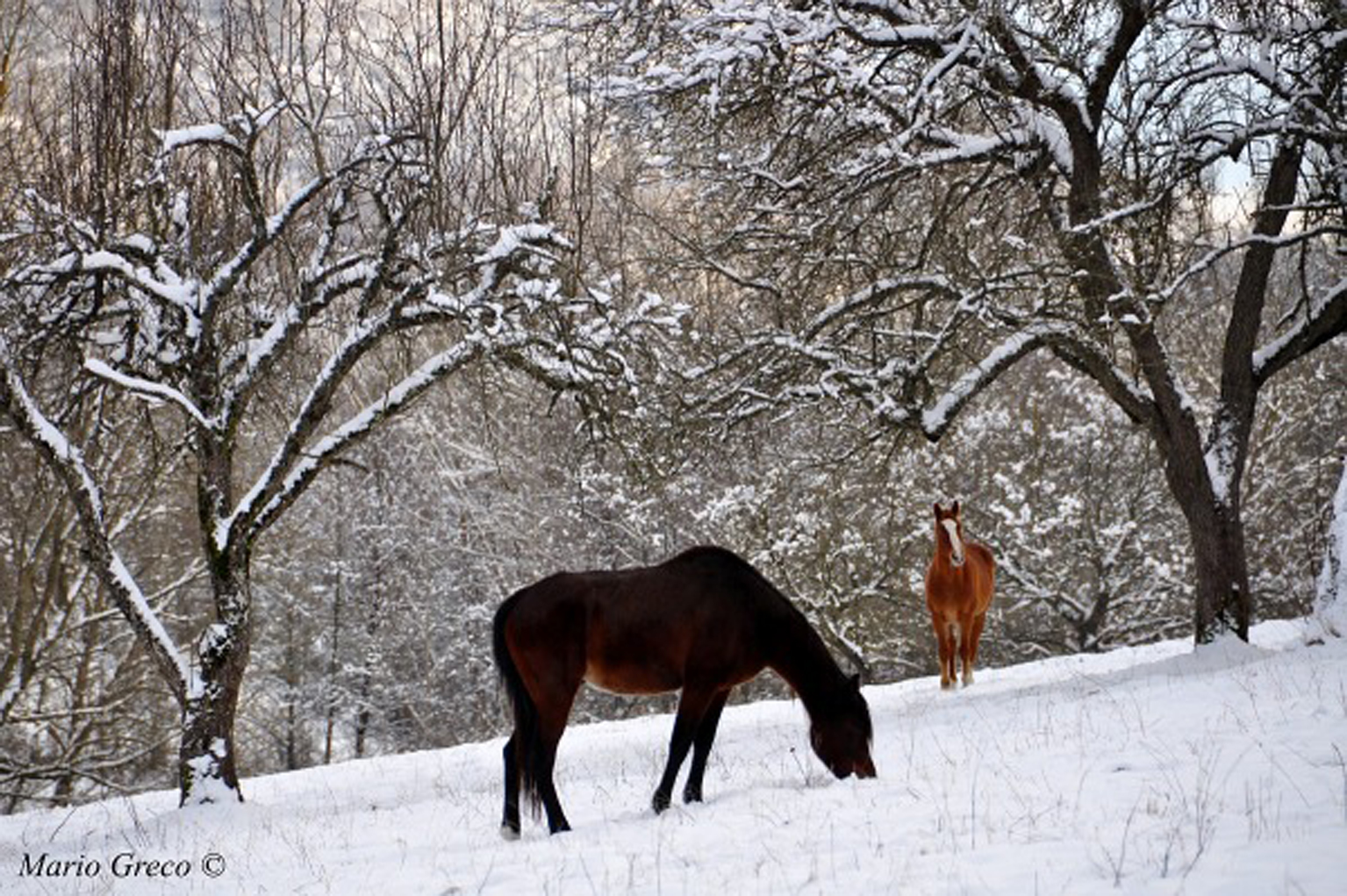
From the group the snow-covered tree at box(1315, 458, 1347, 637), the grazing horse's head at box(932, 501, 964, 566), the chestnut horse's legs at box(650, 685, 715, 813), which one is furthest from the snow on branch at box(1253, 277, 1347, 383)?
the chestnut horse's legs at box(650, 685, 715, 813)

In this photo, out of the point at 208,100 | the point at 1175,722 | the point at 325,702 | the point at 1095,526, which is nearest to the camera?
the point at 1175,722

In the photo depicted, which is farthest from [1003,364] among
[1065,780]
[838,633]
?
[838,633]

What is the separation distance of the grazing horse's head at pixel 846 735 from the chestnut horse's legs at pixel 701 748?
0.59 metres

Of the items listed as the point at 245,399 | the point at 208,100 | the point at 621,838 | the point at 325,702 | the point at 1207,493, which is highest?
the point at 208,100

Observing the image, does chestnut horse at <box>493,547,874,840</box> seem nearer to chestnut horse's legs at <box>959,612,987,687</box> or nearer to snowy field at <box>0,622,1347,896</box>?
snowy field at <box>0,622,1347,896</box>

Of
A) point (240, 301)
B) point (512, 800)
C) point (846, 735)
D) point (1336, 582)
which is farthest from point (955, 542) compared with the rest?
point (240, 301)

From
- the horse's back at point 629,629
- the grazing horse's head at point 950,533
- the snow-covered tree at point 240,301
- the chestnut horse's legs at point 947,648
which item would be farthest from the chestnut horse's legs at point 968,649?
the horse's back at point 629,629

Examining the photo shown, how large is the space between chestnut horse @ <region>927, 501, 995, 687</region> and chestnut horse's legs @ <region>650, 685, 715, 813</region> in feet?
20.0

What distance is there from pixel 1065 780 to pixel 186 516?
54.8 feet

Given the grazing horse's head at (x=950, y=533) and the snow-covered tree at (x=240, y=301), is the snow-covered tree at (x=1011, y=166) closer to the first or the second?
the grazing horse's head at (x=950, y=533)

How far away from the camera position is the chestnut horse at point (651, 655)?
282 inches

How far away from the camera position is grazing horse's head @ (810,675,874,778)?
7.16 m

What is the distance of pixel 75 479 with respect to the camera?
990 cm

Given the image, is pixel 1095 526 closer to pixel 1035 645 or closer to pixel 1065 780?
pixel 1035 645
